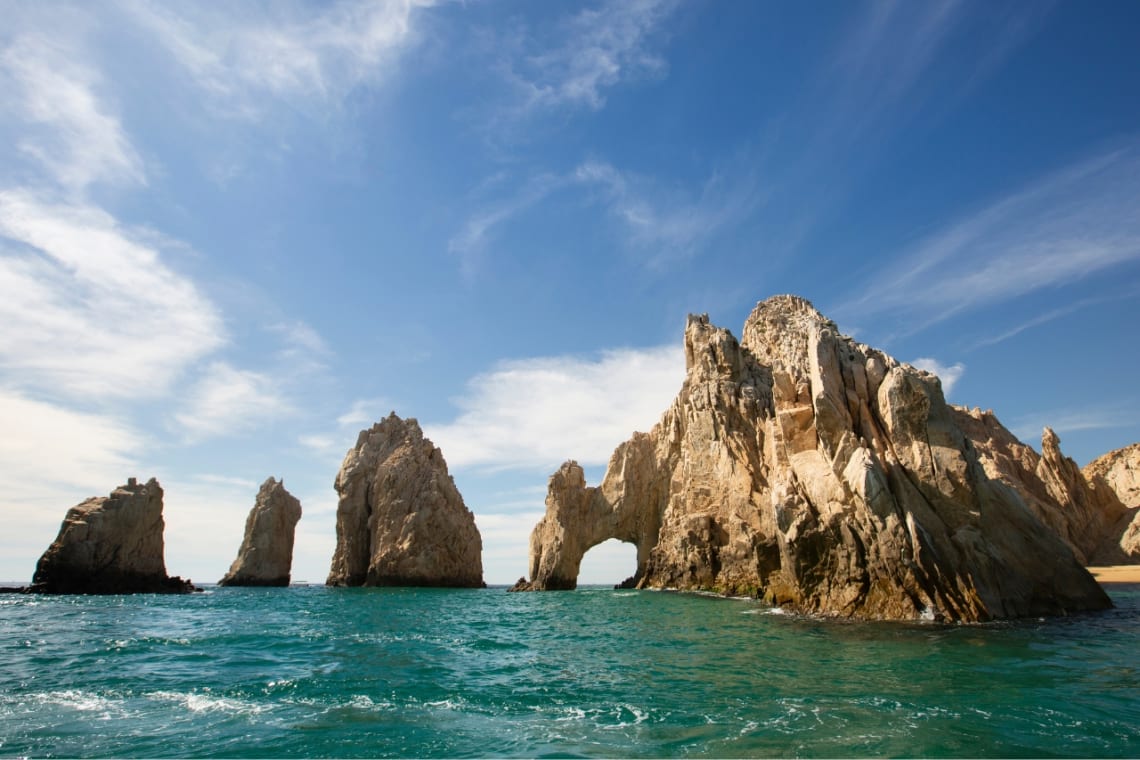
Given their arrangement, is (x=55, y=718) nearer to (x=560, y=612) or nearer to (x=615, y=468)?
(x=560, y=612)

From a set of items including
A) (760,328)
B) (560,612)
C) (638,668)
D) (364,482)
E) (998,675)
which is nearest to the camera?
(998,675)

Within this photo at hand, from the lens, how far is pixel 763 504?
148ft

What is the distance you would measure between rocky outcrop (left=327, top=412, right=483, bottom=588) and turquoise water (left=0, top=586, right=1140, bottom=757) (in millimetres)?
50563

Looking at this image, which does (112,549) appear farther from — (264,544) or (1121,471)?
(1121,471)

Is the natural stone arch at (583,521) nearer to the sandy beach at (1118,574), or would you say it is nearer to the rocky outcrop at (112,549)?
the sandy beach at (1118,574)

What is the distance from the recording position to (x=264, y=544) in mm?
81688

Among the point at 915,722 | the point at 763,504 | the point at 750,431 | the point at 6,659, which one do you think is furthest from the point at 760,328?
the point at 6,659

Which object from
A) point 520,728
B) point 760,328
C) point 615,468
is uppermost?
point 760,328

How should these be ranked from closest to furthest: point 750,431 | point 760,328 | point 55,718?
point 55,718
point 750,431
point 760,328

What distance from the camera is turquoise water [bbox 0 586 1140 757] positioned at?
8.93 m

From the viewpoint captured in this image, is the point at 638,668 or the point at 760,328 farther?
the point at 760,328

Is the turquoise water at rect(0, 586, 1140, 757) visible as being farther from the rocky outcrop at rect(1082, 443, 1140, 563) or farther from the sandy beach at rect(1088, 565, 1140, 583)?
the rocky outcrop at rect(1082, 443, 1140, 563)

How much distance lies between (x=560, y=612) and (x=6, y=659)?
942 inches

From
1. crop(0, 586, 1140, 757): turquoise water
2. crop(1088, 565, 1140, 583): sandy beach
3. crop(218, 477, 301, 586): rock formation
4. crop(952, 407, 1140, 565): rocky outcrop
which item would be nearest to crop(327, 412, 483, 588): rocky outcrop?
crop(218, 477, 301, 586): rock formation
